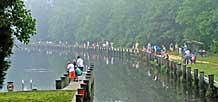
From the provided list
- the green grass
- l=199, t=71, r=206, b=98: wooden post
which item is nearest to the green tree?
the green grass

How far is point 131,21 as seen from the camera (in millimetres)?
80625

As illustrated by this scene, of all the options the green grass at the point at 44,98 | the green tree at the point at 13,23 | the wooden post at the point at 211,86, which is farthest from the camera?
the wooden post at the point at 211,86

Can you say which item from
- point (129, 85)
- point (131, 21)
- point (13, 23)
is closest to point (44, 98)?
point (13, 23)

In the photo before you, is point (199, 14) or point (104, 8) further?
point (104, 8)

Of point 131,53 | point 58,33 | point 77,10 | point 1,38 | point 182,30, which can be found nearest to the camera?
point 1,38

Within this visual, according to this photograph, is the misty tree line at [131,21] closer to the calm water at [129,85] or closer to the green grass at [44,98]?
the calm water at [129,85]

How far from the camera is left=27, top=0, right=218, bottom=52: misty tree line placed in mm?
54188

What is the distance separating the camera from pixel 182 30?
206ft

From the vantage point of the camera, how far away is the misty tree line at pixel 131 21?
178ft

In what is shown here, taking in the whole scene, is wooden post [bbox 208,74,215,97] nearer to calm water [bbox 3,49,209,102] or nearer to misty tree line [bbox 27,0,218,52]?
calm water [bbox 3,49,209,102]

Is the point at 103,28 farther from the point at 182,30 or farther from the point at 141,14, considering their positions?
the point at 182,30

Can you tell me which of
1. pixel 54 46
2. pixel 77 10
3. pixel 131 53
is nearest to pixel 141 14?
pixel 131 53

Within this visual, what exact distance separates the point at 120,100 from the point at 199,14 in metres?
24.8

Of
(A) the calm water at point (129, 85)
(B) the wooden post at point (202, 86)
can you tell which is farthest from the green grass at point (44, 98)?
(A) the calm water at point (129, 85)
